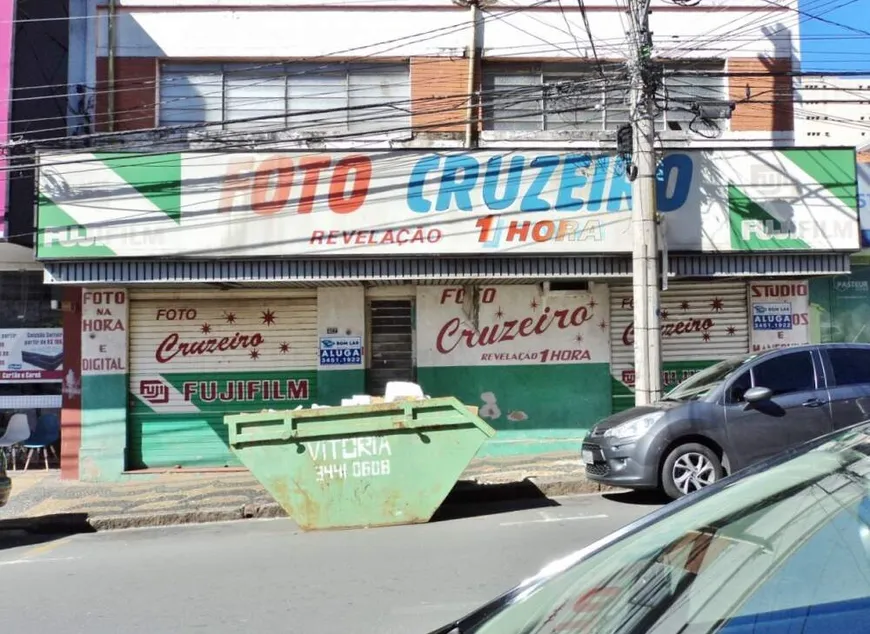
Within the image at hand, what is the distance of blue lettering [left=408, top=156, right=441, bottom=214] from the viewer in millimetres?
11289

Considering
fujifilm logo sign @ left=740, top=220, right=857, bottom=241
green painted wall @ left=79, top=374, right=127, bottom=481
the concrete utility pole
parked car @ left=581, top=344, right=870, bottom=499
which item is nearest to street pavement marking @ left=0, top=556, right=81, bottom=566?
green painted wall @ left=79, top=374, right=127, bottom=481

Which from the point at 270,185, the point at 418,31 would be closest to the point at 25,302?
the point at 270,185

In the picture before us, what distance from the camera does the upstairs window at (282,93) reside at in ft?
41.7

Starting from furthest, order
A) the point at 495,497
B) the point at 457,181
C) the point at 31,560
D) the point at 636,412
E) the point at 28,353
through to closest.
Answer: the point at 28,353 < the point at 457,181 < the point at 495,497 < the point at 636,412 < the point at 31,560

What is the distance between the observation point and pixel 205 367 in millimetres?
12289

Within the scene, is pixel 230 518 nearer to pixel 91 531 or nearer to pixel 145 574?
pixel 91 531

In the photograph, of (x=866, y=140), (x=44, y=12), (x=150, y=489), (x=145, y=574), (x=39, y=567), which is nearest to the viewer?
(x=145, y=574)

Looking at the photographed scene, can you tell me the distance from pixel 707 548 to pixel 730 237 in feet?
32.3

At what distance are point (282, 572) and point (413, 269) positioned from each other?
579cm

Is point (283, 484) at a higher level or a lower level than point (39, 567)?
higher

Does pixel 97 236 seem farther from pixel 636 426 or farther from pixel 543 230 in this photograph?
pixel 636 426

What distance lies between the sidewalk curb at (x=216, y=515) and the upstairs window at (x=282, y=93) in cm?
637

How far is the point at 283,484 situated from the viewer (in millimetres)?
7750

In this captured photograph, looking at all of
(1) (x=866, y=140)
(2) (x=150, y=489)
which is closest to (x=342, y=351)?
(2) (x=150, y=489)
